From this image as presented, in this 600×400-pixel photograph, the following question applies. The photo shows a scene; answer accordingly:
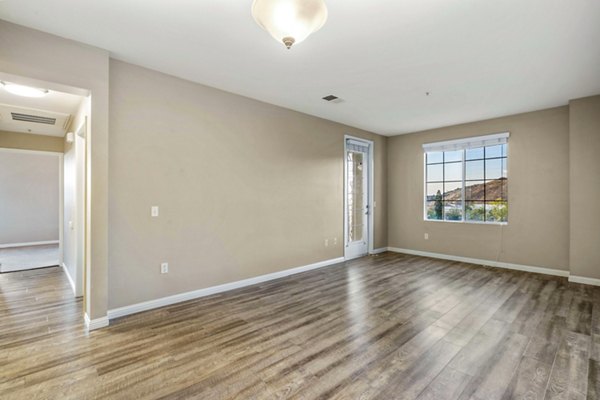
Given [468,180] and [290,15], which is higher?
[290,15]

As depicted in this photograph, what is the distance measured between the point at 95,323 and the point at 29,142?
4600mm

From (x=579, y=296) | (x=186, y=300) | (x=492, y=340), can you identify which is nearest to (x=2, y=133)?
(x=186, y=300)

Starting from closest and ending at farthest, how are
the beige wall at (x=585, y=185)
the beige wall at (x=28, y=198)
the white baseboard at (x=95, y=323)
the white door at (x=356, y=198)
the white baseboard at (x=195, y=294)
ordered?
1. the white baseboard at (x=95, y=323)
2. the white baseboard at (x=195, y=294)
3. the beige wall at (x=585, y=185)
4. the white door at (x=356, y=198)
5. the beige wall at (x=28, y=198)

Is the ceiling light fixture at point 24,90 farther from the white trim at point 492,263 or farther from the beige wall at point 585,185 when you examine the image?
the beige wall at point 585,185

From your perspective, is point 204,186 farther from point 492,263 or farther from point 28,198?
point 28,198

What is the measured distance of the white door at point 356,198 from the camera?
596 centimetres

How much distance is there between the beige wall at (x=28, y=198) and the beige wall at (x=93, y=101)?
6.73 meters

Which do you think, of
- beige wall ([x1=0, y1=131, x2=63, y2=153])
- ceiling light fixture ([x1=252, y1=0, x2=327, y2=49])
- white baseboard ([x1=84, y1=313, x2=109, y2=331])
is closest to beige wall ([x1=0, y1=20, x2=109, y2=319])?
white baseboard ([x1=84, y1=313, x2=109, y2=331])

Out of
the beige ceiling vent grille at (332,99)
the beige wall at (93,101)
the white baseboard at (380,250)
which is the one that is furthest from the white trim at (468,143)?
the beige wall at (93,101)

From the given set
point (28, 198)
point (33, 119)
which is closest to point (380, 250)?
point (33, 119)

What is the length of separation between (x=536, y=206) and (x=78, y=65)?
6.69 m

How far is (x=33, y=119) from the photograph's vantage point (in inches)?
176

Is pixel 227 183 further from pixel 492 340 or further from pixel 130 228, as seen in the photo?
pixel 492 340

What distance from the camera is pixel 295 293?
3906mm
